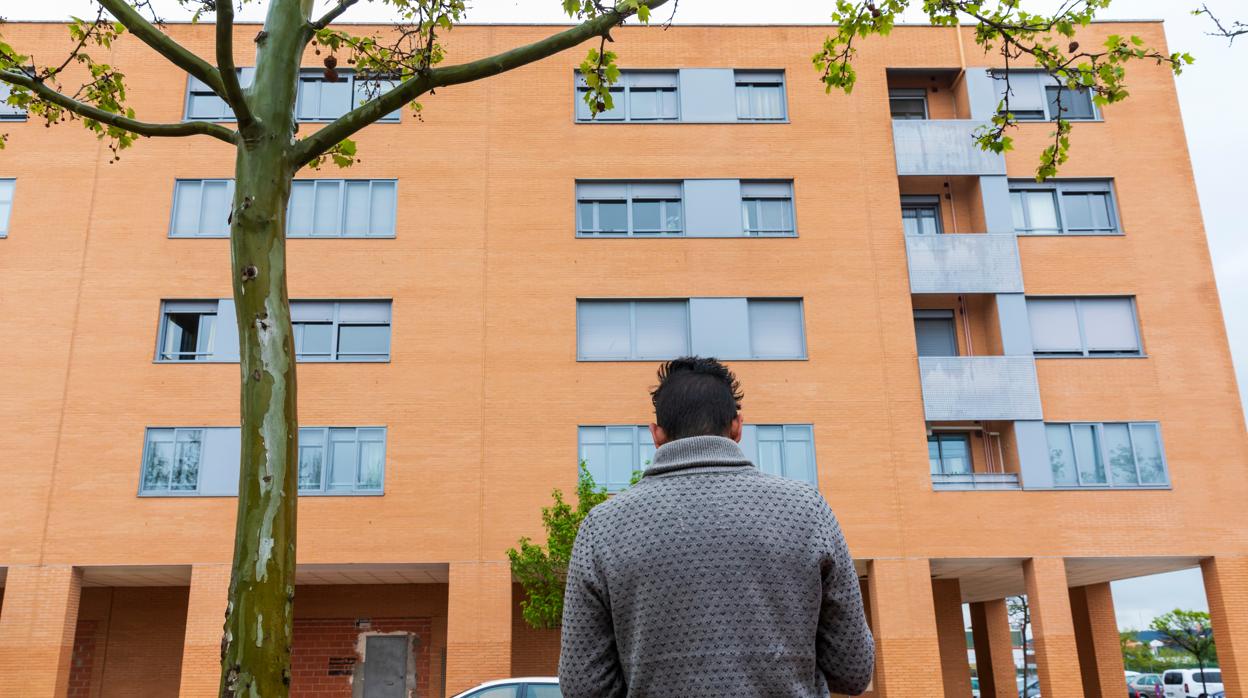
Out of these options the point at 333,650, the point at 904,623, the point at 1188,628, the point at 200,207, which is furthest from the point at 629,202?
the point at 1188,628

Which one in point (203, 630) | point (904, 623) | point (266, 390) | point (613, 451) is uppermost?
point (613, 451)

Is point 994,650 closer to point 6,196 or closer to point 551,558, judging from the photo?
point 551,558

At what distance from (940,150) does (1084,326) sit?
17.9 feet

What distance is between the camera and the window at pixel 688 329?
75.4 feet

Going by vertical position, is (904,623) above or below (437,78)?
below

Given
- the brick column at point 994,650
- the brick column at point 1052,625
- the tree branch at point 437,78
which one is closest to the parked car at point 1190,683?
the brick column at point 994,650

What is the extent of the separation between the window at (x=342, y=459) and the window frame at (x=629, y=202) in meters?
6.82

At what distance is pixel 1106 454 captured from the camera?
2241cm

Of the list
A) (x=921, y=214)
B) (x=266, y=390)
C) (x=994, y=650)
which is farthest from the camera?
(x=994, y=650)

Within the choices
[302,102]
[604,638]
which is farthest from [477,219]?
[604,638]

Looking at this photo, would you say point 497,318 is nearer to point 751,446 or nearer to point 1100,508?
point 751,446

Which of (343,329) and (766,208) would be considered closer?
(343,329)

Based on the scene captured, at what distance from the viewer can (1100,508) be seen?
2197 cm

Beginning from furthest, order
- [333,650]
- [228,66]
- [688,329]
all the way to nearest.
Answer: [333,650]
[688,329]
[228,66]
